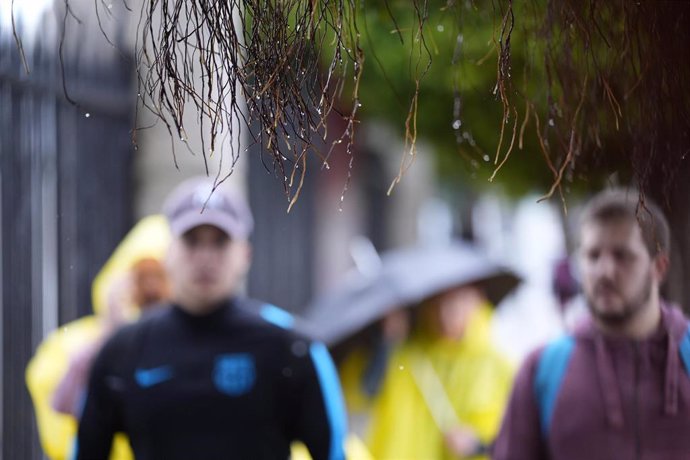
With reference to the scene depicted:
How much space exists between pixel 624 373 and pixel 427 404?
217 centimetres

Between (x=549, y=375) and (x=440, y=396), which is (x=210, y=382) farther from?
(x=440, y=396)

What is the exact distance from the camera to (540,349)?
3.02 meters

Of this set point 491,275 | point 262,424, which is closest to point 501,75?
point 262,424

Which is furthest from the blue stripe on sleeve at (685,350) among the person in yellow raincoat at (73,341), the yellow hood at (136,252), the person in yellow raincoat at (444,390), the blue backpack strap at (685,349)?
the yellow hood at (136,252)

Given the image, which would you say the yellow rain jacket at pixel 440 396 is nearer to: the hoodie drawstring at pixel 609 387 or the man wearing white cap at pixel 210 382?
the man wearing white cap at pixel 210 382

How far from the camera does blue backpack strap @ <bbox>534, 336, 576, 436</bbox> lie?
289 cm

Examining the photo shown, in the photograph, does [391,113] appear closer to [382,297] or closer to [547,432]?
[382,297]

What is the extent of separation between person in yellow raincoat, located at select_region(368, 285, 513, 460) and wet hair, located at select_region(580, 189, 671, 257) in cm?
191

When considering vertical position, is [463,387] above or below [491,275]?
below

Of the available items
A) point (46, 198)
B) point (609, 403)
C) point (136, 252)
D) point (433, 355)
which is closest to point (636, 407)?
point (609, 403)

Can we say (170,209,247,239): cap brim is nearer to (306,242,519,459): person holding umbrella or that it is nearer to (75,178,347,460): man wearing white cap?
(75,178,347,460): man wearing white cap

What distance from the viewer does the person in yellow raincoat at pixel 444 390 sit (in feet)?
15.7

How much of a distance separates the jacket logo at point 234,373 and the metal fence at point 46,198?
138 cm

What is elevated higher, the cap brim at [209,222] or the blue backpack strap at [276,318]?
the cap brim at [209,222]
